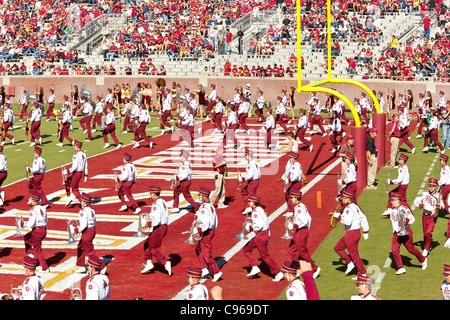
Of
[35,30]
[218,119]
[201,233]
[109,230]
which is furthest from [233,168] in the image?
[35,30]

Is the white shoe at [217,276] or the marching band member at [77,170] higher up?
the marching band member at [77,170]

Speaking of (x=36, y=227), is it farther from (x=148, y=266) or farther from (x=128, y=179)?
(x=128, y=179)

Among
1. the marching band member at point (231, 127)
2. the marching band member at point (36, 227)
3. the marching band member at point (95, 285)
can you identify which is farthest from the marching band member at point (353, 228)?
the marching band member at point (231, 127)

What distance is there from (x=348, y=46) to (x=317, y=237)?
28254 mm

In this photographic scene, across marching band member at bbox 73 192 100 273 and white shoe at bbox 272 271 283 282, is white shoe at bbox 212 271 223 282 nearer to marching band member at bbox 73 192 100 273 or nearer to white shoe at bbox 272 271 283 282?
white shoe at bbox 272 271 283 282

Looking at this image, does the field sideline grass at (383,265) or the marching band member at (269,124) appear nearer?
the field sideline grass at (383,265)

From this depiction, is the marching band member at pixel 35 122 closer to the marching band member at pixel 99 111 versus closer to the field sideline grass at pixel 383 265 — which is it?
the marching band member at pixel 99 111

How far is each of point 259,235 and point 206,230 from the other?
1.08 metres

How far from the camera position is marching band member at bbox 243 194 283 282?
15445 millimetres

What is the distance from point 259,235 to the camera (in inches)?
614

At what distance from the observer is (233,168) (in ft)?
93.4

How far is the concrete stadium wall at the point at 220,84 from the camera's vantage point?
132 feet

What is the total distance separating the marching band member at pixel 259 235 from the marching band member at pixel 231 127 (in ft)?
51.0

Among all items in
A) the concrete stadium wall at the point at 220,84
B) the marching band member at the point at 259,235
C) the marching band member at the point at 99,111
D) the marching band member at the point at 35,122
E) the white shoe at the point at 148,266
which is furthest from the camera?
the concrete stadium wall at the point at 220,84
